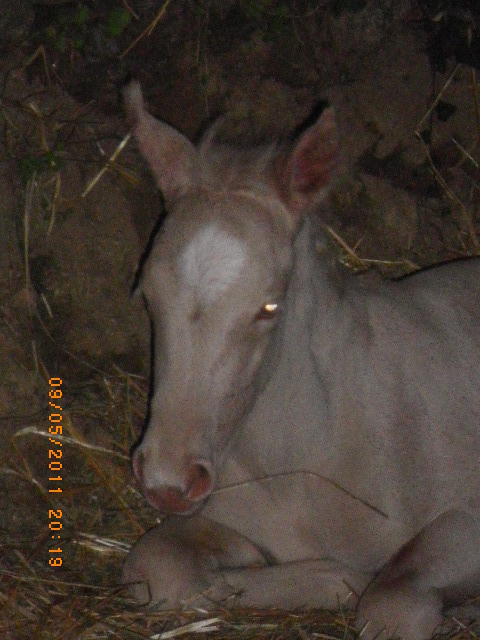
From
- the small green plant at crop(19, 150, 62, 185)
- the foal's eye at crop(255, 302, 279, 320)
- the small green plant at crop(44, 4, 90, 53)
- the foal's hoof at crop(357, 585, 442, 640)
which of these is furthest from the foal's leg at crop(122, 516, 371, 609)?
the small green plant at crop(44, 4, 90, 53)

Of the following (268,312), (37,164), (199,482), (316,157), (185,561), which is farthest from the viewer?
(37,164)

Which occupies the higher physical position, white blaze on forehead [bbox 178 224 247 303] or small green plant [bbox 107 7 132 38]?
white blaze on forehead [bbox 178 224 247 303]

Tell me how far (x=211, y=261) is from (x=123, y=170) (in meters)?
1.92

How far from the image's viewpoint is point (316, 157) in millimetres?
2822

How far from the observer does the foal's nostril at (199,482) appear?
2.49m

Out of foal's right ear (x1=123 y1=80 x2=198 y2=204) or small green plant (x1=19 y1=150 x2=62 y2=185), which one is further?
small green plant (x1=19 y1=150 x2=62 y2=185)

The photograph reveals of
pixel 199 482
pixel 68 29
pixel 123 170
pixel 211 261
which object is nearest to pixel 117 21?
pixel 68 29

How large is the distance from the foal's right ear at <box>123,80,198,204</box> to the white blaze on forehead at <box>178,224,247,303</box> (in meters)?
0.34

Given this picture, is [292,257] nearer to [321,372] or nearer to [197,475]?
[321,372]

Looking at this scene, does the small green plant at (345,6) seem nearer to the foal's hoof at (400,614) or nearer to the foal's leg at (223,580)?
the foal's leg at (223,580)

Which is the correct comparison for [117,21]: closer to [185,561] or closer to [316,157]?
[316,157]

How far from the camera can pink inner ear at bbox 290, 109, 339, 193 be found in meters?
2.76

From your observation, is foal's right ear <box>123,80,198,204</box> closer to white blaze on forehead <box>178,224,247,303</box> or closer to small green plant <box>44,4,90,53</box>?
white blaze on forehead <box>178,224,247,303</box>
